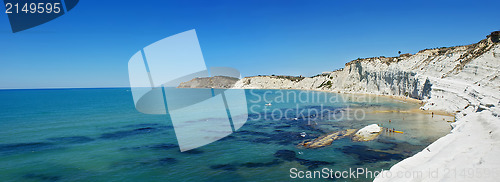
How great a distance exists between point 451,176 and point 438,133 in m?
18.8

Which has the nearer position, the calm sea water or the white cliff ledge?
the white cliff ledge

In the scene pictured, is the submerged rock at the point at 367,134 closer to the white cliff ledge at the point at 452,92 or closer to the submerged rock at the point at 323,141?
the submerged rock at the point at 323,141

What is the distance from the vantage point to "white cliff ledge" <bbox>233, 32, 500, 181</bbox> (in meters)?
11.4

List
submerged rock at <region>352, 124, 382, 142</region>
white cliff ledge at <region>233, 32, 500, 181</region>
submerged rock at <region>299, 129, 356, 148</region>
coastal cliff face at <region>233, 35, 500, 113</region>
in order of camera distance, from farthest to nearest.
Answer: coastal cliff face at <region>233, 35, 500, 113</region>
submerged rock at <region>352, 124, 382, 142</region>
submerged rock at <region>299, 129, 356, 148</region>
white cliff ledge at <region>233, 32, 500, 181</region>

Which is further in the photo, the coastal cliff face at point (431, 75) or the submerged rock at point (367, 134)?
the coastal cliff face at point (431, 75)

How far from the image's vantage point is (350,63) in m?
107

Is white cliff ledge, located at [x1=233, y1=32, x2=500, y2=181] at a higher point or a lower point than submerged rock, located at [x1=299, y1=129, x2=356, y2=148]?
higher

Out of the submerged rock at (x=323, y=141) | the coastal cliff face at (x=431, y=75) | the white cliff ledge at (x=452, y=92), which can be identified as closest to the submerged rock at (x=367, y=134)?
the submerged rock at (x=323, y=141)

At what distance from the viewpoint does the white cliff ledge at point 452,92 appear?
1145 centimetres

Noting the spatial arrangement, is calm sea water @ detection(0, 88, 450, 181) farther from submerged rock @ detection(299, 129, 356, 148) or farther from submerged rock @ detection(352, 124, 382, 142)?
submerged rock @ detection(299, 129, 356, 148)

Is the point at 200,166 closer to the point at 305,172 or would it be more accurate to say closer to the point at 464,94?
the point at 305,172

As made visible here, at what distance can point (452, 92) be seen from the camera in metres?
40.4

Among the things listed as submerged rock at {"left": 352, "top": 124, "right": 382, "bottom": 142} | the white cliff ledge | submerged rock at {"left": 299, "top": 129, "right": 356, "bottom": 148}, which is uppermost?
the white cliff ledge

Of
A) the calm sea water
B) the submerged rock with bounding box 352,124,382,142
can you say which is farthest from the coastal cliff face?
the calm sea water
